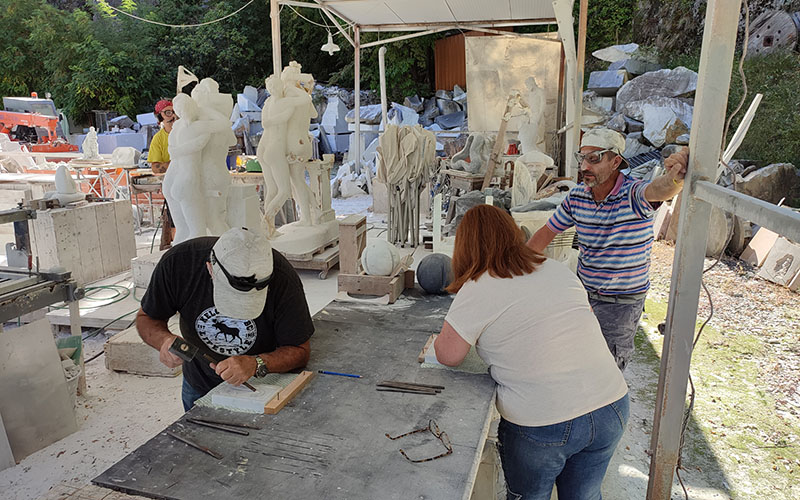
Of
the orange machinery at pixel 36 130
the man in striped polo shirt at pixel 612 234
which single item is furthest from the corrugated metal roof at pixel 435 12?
the orange machinery at pixel 36 130

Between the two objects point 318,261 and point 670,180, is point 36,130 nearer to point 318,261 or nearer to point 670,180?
point 318,261

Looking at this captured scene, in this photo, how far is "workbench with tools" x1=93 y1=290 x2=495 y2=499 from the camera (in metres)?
1.60

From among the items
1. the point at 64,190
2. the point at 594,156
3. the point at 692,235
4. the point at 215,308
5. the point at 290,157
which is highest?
the point at 290,157

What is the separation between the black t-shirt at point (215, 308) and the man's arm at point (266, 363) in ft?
0.15

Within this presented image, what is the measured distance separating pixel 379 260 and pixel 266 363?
55.1 inches

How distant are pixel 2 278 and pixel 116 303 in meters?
2.17

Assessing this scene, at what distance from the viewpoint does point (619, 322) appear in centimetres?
306

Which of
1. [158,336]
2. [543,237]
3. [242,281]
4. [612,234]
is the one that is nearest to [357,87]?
[543,237]

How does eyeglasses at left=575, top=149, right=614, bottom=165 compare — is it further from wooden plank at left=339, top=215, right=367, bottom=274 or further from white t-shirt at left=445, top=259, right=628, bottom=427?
wooden plank at left=339, top=215, right=367, bottom=274

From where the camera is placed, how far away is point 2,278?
3412mm

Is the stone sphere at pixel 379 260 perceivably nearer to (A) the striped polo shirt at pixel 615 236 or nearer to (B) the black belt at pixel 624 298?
(A) the striped polo shirt at pixel 615 236

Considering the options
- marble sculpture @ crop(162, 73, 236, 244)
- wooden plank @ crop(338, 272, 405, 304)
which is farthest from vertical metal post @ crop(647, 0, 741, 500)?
marble sculpture @ crop(162, 73, 236, 244)

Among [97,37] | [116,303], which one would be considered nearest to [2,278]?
[116,303]

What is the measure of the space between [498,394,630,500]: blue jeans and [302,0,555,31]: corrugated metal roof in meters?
8.12
